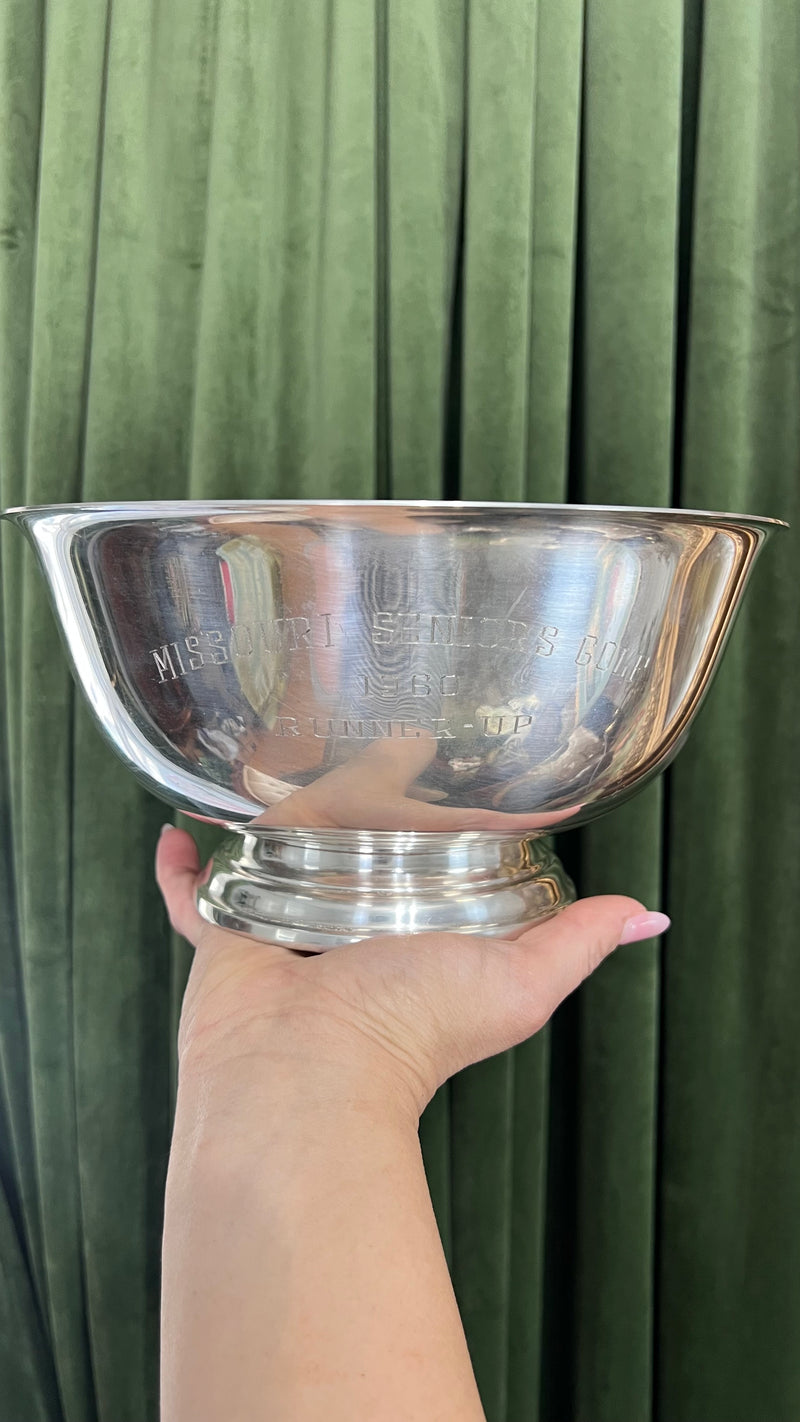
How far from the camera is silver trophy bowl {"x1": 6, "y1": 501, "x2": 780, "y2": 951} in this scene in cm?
42

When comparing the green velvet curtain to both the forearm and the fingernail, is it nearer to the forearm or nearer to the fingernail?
the fingernail

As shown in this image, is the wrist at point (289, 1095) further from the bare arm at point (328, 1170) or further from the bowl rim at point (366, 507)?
the bowl rim at point (366, 507)

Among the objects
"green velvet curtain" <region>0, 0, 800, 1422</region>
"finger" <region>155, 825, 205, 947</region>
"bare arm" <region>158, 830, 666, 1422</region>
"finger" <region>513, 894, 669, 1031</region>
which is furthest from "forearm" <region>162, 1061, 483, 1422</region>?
"green velvet curtain" <region>0, 0, 800, 1422</region>

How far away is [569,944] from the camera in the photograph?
0.55 metres

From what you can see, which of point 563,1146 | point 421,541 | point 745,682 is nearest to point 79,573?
point 421,541

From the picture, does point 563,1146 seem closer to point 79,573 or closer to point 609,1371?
point 609,1371

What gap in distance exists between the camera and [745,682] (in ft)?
2.61

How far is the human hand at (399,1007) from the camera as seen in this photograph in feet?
1.63

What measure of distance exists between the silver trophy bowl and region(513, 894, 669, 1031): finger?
0.03m

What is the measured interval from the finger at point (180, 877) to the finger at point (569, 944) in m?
0.27

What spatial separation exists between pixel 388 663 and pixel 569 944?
226 mm

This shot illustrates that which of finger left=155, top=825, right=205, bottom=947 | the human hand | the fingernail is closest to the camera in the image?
the human hand

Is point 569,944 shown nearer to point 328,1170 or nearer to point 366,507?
point 328,1170

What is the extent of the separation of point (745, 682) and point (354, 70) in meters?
0.61
